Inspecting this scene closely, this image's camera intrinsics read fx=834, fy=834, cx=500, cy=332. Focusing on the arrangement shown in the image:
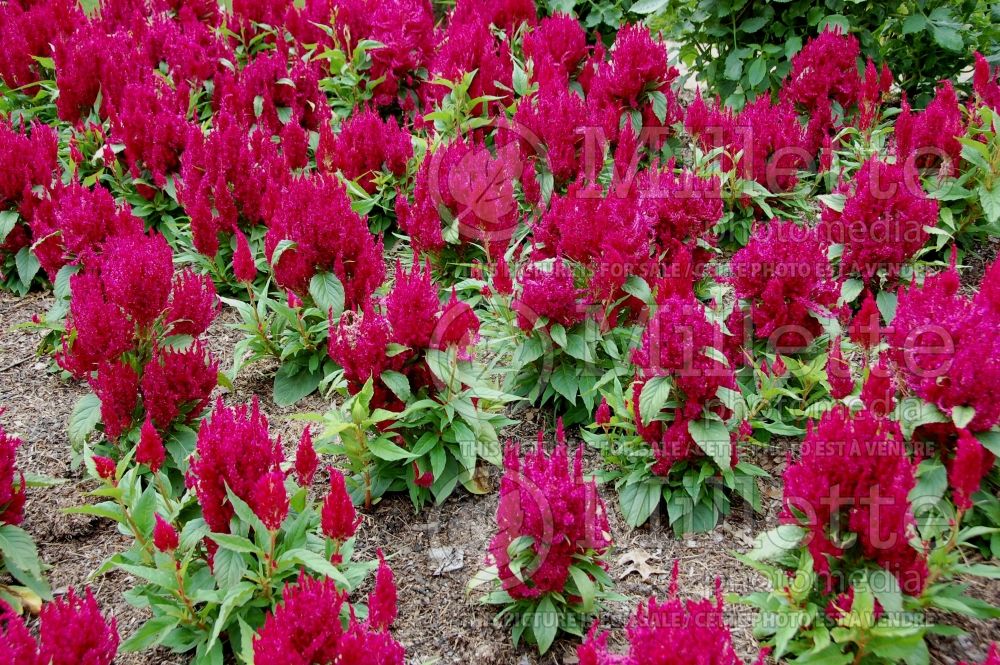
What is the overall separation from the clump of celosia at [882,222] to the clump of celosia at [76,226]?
3331mm

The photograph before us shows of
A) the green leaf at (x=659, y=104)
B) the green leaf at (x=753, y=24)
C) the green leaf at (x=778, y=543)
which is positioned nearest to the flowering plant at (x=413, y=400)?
the green leaf at (x=778, y=543)

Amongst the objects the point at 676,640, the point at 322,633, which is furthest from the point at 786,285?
the point at 322,633

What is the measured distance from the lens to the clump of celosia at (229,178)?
4.50 meters

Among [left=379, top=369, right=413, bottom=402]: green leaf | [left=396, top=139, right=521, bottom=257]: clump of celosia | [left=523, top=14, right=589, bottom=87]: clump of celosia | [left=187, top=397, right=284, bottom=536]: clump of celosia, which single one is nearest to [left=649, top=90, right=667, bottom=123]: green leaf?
[left=523, top=14, right=589, bottom=87]: clump of celosia

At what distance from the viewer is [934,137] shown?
178 inches

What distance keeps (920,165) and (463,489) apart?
3198mm

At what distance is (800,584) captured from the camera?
254cm

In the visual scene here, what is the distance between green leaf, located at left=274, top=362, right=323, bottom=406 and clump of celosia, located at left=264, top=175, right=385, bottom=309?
36 centimetres

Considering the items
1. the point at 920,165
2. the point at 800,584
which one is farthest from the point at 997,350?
the point at 920,165

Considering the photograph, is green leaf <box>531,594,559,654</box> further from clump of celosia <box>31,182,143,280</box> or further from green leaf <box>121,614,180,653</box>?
clump of celosia <box>31,182,143,280</box>

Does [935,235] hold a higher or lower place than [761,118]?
lower

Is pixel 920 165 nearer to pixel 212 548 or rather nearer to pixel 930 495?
pixel 930 495

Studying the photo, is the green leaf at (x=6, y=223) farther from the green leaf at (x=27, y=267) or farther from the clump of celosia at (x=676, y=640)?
the clump of celosia at (x=676, y=640)

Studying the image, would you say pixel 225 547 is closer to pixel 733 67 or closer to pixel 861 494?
pixel 861 494
